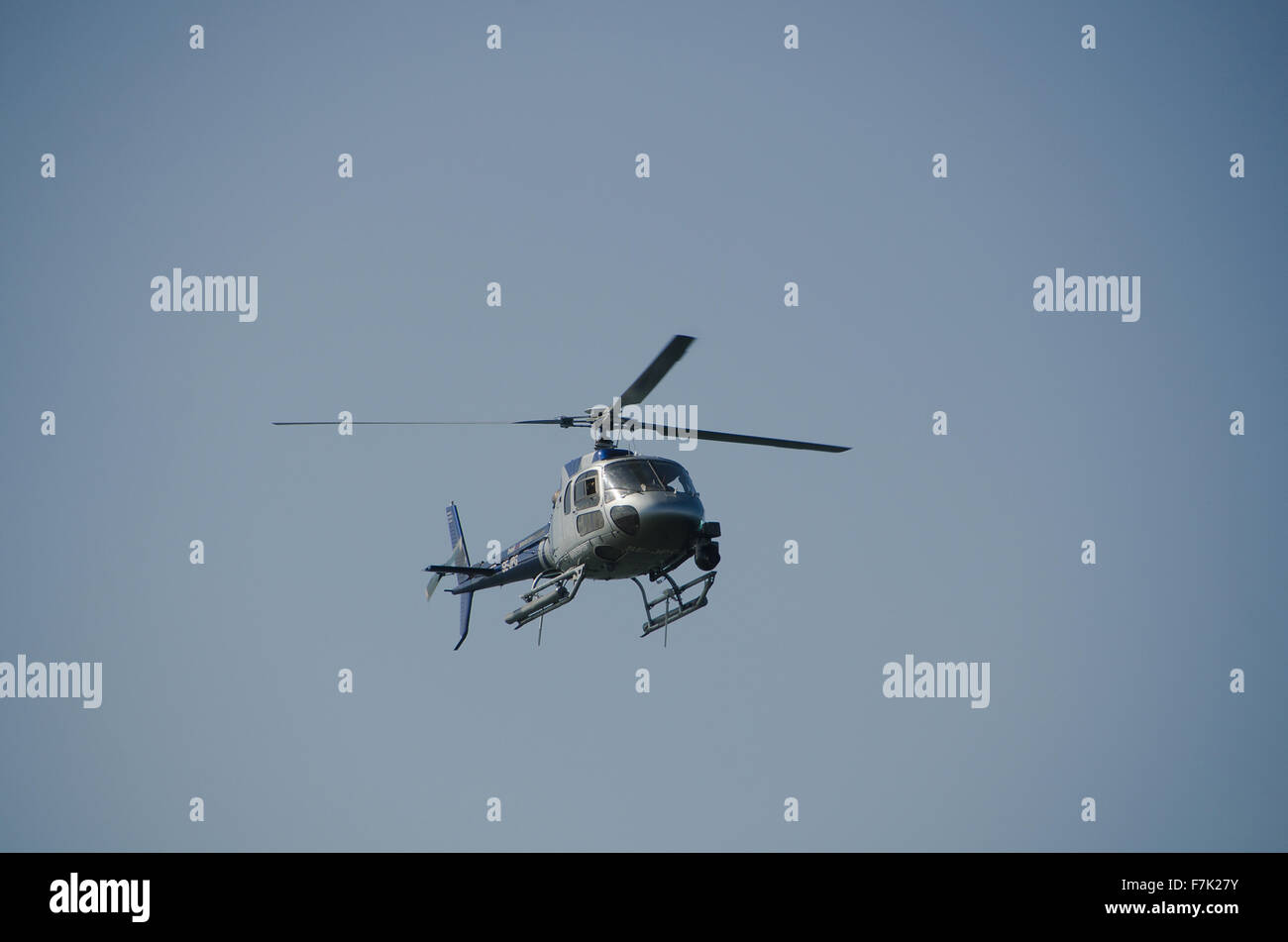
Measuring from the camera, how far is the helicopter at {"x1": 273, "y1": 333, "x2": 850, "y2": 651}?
104ft

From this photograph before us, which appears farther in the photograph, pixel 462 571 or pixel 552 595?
pixel 462 571

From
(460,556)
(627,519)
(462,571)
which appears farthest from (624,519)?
(460,556)

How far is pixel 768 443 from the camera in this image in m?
33.2

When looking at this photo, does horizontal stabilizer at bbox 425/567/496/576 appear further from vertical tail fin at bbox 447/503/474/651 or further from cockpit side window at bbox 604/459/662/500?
cockpit side window at bbox 604/459/662/500

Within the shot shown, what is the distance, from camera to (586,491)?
3294 centimetres

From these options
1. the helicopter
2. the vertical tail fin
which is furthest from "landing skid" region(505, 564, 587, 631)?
the vertical tail fin

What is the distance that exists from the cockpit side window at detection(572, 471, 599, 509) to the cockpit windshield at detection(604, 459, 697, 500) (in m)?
0.32

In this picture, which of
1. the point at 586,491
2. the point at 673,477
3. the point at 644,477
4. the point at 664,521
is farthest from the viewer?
the point at 586,491

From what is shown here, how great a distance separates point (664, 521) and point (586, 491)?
2174 millimetres

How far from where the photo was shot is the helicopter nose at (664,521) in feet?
104

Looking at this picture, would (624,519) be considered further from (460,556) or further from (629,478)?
(460,556)

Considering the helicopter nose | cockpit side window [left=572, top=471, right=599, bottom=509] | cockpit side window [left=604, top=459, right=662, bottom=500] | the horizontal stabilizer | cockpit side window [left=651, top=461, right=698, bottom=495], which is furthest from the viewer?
the horizontal stabilizer

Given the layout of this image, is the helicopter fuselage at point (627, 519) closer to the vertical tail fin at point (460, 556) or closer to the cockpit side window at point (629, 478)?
the cockpit side window at point (629, 478)
